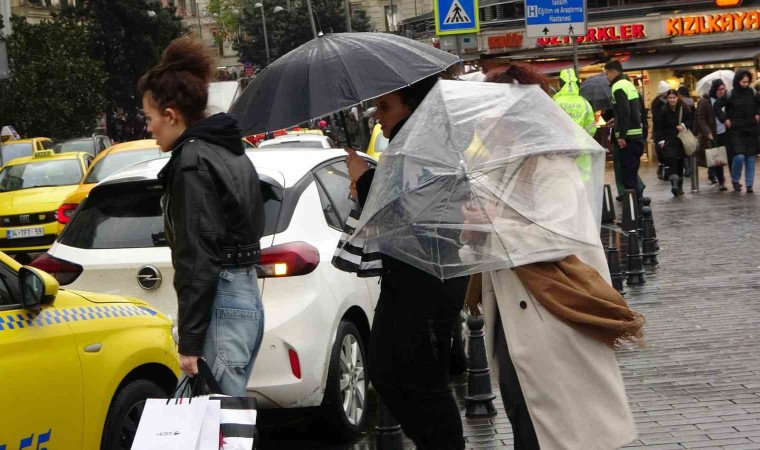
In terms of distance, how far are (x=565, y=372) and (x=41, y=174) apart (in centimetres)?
1678

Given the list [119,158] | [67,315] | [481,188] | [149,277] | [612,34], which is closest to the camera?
[481,188]

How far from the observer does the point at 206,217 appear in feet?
14.4

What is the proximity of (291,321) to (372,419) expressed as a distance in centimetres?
135

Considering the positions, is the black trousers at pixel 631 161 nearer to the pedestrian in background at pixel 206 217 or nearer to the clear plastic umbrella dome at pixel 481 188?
the clear plastic umbrella dome at pixel 481 188

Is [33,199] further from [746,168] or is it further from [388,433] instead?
[388,433]

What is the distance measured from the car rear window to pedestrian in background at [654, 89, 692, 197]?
622 inches

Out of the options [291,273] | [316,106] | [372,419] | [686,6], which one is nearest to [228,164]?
[316,106]

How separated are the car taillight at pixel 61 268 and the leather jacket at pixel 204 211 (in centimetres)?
242

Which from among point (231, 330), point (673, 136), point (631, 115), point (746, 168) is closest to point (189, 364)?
point (231, 330)

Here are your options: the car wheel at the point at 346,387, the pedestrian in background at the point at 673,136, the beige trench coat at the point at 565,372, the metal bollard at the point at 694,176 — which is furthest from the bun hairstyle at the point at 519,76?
the metal bollard at the point at 694,176

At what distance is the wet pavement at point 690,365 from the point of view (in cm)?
677

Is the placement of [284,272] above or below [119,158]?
above

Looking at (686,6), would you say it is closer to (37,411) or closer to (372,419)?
(372,419)

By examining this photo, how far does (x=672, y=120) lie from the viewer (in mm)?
22625
